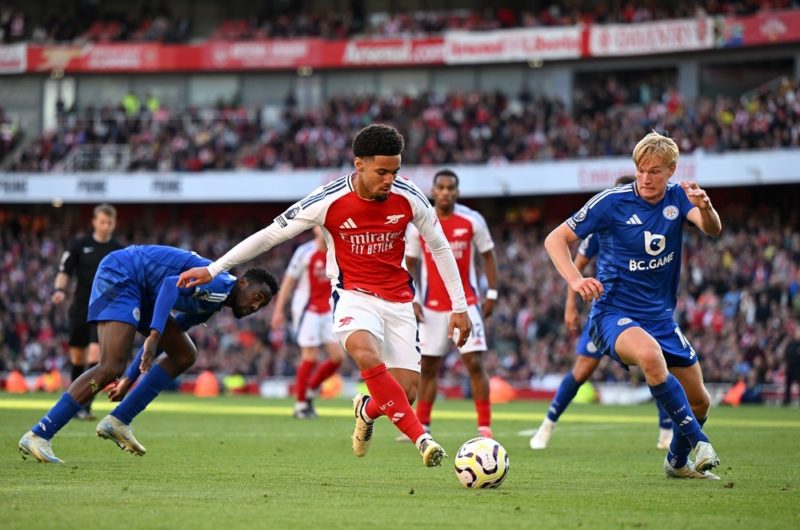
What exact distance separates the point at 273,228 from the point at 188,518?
2.81 metres

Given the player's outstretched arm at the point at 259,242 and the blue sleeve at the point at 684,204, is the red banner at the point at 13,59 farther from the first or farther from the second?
the blue sleeve at the point at 684,204

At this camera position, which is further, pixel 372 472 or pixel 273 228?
pixel 372 472

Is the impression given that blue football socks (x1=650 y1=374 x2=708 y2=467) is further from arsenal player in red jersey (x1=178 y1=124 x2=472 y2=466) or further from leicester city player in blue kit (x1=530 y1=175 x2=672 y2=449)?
leicester city player in blue kit (x1=530 y1=175 x2=672 y2=449)

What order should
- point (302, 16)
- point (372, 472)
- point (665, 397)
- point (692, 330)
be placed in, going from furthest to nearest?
point (302, 16), point (692, 330), point (372, 472), point (665, 397)

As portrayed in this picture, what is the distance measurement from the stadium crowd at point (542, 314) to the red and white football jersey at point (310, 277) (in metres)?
11.1

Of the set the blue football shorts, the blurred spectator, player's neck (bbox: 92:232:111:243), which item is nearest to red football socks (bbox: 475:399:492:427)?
the blue football shorts

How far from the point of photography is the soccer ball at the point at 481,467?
8.82 metres

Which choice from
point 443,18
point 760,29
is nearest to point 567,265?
point 760,29

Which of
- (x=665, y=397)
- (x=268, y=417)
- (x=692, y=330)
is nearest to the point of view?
(x=665, y=397)

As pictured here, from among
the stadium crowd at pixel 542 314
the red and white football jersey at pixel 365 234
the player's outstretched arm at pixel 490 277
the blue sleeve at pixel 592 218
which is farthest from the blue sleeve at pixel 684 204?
the stadium crowd at pixel 542 314

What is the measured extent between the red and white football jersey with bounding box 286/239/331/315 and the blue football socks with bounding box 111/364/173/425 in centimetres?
820

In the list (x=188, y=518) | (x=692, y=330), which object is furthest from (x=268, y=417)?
(x=692, y=330)

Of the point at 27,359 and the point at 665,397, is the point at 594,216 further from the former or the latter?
the point at 27,359

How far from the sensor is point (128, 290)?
11.0 m
